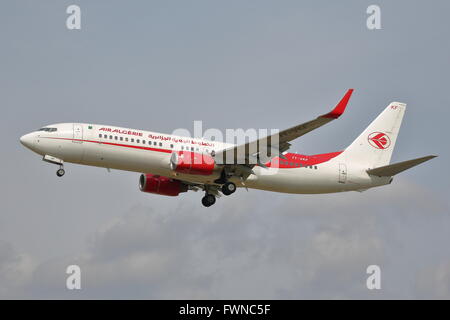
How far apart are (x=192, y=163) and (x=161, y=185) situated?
25.3 ft

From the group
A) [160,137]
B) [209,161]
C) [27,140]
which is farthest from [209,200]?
[27,140]

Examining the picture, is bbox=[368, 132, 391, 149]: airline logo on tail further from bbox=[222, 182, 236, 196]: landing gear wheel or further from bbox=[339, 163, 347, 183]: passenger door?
bbox=[222, 182, 236, 196]: landing gear wheel

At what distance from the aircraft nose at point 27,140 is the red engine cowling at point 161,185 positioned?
10538mm

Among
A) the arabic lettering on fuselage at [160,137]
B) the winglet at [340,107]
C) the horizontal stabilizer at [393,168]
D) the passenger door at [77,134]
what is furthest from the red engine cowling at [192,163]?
the horizontal stabilizer at [393,168]

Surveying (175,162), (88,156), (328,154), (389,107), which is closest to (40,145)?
(88,156)

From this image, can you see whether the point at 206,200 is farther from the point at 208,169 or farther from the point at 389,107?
the point at 389,107

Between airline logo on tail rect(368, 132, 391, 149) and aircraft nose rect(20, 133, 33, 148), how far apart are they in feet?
87.2

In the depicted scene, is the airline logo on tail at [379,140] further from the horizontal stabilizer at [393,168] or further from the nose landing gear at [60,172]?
the nose landing gear at [60,172]

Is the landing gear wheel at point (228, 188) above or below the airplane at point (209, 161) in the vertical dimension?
below

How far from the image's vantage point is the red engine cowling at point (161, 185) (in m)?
63.5

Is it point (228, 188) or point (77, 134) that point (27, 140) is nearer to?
point (77, 134)

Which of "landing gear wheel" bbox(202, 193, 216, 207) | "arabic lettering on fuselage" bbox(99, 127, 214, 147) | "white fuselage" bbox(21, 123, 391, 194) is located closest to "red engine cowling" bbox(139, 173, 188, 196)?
"landing gear wheel" bbox(202, 193, 216, 207)

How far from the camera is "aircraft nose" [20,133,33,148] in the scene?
56.5 m

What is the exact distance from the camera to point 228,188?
5941 cm
